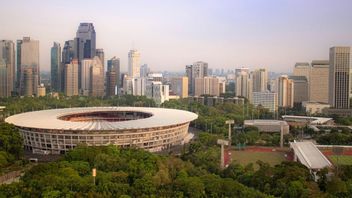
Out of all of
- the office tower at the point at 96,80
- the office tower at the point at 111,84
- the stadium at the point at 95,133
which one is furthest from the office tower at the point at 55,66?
the stadium at the point at 95,133

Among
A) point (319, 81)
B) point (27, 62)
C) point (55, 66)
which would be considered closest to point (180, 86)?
point (55, 66)

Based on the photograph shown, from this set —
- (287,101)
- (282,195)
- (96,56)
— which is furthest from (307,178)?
(96,56)

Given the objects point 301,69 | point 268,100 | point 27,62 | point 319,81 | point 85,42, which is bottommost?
point 268,100

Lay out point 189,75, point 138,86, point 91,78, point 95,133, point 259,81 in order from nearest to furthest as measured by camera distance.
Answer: point 95,133, point 91,78, point 259,81, point 138,86, point 189,75

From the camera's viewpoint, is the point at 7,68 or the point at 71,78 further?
the point at 71,78

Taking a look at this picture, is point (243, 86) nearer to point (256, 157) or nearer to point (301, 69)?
point (301, 69)

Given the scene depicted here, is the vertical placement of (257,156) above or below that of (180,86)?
below
